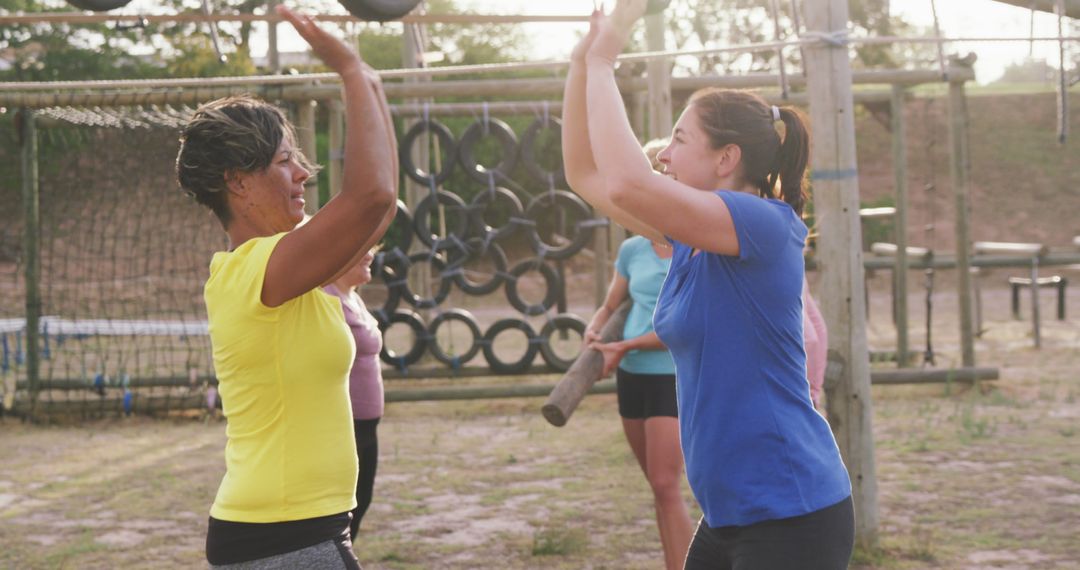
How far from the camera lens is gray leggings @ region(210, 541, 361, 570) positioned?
224cm

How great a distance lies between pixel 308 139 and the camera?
7910 mm

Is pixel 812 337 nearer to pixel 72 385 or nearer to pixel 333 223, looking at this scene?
pixel 333 223

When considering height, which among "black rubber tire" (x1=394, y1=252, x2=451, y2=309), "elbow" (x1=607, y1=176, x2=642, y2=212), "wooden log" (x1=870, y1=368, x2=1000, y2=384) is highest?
"elbow" (x1=607, y1=176, x2=642, y2=212)

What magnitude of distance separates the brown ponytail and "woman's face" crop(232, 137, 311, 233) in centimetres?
86

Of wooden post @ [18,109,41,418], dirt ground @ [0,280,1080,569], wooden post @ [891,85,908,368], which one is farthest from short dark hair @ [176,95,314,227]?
wooden post @ [891,85,908,368]

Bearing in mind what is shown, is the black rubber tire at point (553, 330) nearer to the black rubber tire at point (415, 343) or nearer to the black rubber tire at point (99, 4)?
the black rubber tire at point (415, 343)

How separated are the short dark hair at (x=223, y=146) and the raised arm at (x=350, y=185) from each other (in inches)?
10.1

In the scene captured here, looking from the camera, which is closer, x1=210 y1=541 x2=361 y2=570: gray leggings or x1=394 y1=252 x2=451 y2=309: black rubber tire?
x1=210 y1=541 x2=361 y2=570: gray leggings

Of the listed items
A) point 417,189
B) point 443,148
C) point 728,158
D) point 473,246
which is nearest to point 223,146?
point 728,158

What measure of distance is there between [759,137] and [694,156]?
0.14 meters

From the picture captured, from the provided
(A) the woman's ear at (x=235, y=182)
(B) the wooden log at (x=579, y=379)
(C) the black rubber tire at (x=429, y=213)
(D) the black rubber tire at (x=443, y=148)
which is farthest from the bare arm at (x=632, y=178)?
(C) the black rubber tire at (x=429, y=213)

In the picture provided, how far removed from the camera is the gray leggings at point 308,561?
2244mm

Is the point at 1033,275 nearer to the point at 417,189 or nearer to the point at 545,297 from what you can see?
the point at 545,297

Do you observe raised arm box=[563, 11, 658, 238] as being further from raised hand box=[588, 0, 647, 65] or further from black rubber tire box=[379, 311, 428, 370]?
black rubber tire box=[379, 311, 428, 370]
